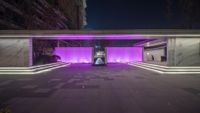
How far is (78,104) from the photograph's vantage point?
777 centimetres

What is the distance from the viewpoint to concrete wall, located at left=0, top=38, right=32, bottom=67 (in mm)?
20969

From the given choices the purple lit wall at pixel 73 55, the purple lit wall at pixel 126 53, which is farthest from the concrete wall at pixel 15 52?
the purple lit wall at pixel 126 53

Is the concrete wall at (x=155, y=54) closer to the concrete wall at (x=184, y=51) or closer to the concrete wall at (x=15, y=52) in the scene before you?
the concrete wall at (x=184, y=51)

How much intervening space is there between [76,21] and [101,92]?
86.4 metres

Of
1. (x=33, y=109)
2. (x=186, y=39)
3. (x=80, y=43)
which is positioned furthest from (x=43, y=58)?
(x=80, y=43)

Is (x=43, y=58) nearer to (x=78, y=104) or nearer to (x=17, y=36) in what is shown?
(x=17, y=36)

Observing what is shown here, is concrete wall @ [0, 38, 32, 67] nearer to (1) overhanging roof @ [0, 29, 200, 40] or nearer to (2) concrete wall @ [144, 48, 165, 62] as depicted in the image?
(1) overhanging roof @ [0, 29, 200, 40]

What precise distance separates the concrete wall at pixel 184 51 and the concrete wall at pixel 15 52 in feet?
45.9

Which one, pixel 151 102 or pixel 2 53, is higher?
pixel 2 53

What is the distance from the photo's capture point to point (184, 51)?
20953 mm

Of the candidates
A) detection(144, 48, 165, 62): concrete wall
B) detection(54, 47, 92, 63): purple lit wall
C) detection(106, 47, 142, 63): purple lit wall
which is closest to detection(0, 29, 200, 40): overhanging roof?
detection(54, 47, 92, 63): purple lit wall

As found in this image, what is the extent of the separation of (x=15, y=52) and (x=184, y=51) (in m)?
16.5

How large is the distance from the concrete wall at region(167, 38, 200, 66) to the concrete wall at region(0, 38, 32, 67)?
14.0 meters

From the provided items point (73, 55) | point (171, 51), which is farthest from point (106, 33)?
point (73, 55)
